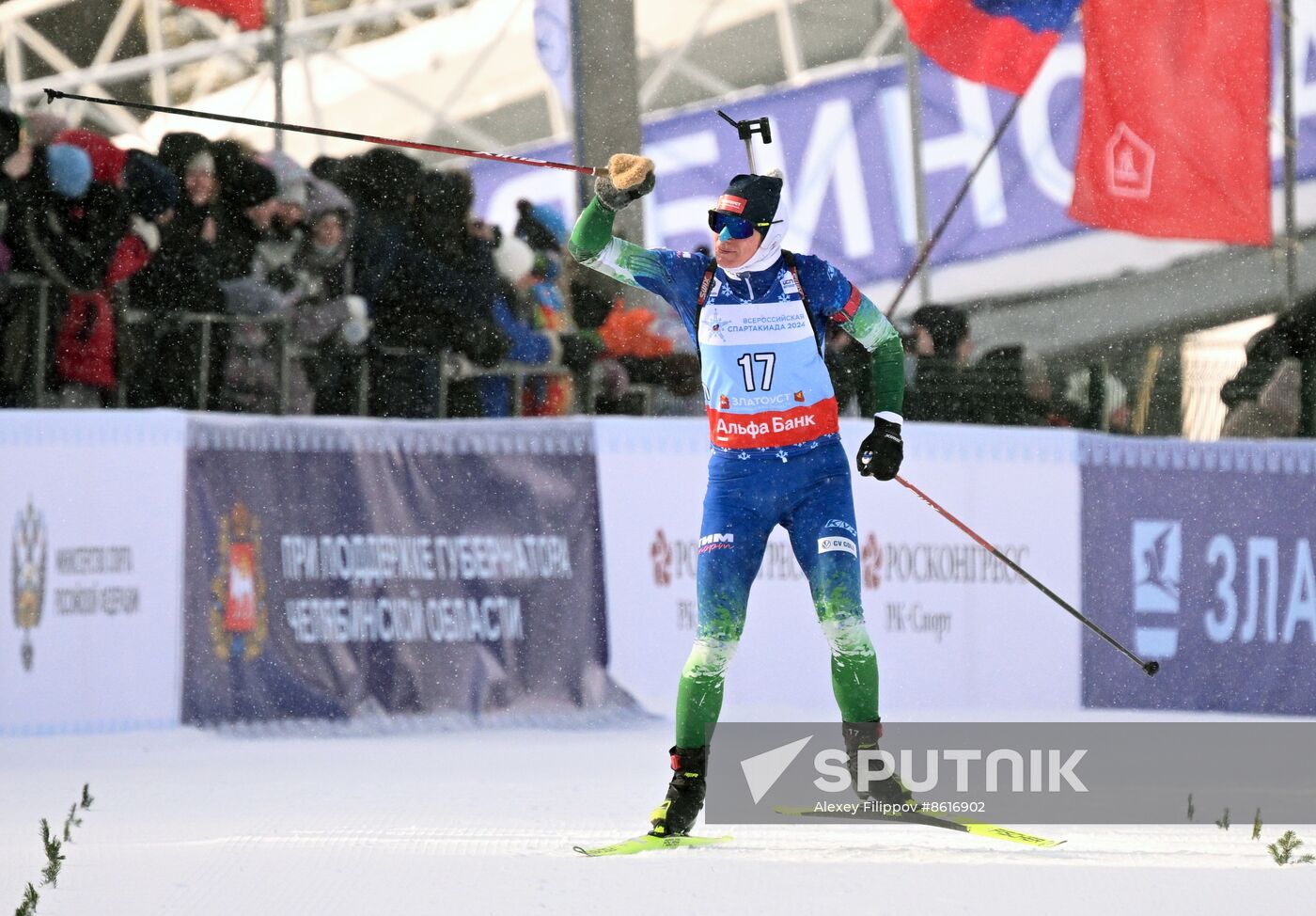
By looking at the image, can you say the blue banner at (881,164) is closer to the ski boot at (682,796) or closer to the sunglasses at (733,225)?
the sunglasses at (733,225)

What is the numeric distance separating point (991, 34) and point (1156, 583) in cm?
348

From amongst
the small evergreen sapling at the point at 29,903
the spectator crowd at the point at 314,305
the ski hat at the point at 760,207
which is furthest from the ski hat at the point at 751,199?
the spectator crowd at the point at 314,305

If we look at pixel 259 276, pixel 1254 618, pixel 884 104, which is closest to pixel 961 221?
pixel 884 104

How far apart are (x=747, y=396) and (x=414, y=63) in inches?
294

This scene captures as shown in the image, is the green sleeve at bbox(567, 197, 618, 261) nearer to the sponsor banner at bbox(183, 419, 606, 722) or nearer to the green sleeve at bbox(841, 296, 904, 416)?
the green sleeve at bbox(841, 296, 904, 416)

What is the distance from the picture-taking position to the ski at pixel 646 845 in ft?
18.7

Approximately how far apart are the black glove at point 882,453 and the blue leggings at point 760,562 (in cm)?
11

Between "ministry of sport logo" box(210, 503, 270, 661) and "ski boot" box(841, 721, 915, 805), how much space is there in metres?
3.79

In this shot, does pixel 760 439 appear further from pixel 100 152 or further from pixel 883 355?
pixel 100 152

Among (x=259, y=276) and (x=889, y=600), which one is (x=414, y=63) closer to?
(x=259, y=276)

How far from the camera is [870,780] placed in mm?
6258

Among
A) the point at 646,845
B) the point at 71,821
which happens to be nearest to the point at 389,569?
the point at 71,821

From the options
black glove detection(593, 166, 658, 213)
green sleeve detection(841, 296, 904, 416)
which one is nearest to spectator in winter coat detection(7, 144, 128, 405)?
black glove detection(593, 166, 658, 213)

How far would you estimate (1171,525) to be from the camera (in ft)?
35.8
